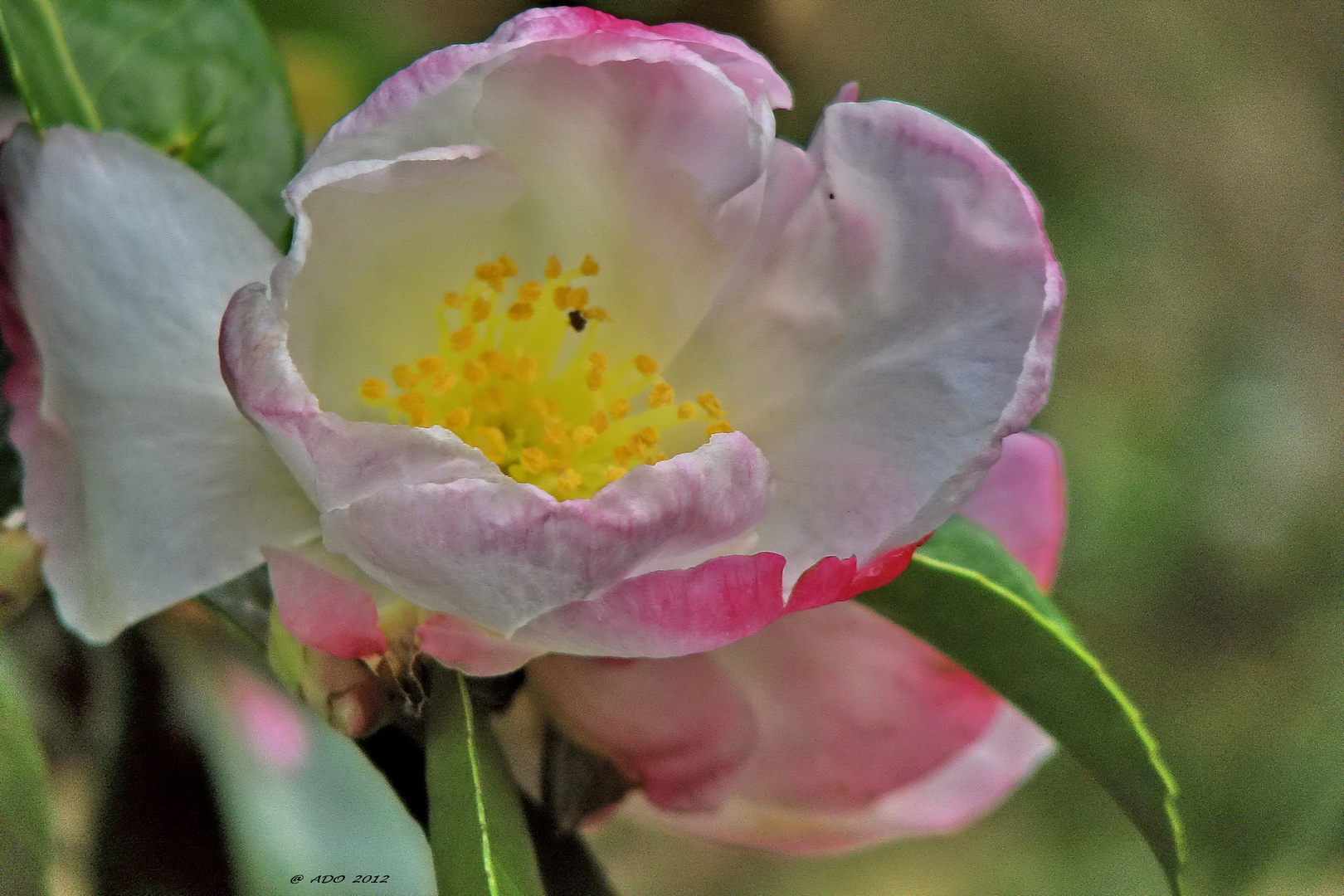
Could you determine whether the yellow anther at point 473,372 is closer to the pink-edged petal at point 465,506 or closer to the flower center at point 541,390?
the flower center at point 541,390

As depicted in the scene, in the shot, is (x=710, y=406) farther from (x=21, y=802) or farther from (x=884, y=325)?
(x=21, y=802)

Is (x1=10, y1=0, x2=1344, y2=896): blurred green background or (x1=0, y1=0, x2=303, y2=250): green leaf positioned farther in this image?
(x1=10, y1=0, x2=1344, y2=896): blurred green background

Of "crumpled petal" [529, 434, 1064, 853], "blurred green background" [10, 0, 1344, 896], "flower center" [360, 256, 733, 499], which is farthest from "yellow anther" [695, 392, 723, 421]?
"blurred green background" [10, 0, 1344, 896]

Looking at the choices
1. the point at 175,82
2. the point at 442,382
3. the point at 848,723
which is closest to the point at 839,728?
the point at 848,723

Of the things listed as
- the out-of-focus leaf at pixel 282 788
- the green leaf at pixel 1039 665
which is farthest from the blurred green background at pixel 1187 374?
the out-of-focus leaf at pixel 282 788

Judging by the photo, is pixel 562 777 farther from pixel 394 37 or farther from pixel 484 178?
pixel 394 37

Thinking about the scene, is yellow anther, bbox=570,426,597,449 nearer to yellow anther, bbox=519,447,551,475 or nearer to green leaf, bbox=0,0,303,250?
yellow anther, bbox=519,447,551,475
